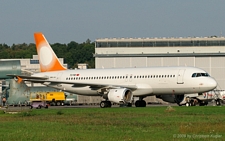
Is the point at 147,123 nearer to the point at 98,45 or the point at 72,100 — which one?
the point at 72,100

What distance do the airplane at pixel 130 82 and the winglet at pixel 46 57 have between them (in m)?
1.65

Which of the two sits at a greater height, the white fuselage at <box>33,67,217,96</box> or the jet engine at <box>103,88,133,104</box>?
the white fuselage at <box>33,67,217,96</box>

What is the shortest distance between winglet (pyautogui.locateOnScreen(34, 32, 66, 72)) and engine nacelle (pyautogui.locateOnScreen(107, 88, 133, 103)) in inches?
476

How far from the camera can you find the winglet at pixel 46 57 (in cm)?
6594

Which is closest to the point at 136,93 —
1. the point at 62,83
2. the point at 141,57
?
the point at 62,83

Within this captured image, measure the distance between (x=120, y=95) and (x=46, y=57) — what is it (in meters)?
15.6

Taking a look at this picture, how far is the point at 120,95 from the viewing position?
5434 cm

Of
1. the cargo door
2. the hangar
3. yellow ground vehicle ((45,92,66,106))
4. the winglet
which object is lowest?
yellow ground vehicle ((45,92,66,106))

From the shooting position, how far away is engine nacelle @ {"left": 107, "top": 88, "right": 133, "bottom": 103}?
2142 inches

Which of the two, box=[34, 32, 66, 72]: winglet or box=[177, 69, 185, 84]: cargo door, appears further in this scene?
box=[34, 32, 66, 72]: winglet

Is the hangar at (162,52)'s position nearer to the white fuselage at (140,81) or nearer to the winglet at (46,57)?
the winglet at (46,57)

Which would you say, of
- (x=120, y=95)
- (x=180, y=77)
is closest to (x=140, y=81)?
(x=120, y=95)

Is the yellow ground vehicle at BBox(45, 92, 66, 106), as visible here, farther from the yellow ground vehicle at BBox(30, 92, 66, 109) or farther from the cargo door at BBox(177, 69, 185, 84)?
the cargo door at BBox(177, 69, 185, 84)

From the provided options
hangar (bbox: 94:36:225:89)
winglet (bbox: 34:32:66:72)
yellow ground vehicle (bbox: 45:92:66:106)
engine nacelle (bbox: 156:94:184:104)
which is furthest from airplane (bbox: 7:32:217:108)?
hangar (bbox: 94:36:225:89)
